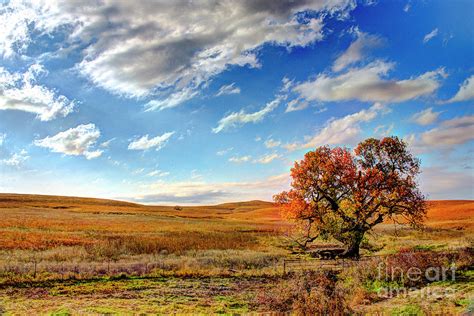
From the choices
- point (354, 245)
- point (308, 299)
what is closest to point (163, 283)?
point (308, 299)

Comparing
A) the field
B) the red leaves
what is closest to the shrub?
the field

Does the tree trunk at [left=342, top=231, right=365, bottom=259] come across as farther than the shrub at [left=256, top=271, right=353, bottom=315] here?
Yes

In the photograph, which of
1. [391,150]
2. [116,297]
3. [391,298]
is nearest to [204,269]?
[116,297]

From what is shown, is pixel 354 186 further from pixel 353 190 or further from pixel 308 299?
pixel 308 299

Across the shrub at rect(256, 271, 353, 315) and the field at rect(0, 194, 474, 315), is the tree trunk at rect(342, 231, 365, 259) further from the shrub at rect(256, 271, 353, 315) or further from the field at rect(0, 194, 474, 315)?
the shrub at rect(256, 271, 353, 315)

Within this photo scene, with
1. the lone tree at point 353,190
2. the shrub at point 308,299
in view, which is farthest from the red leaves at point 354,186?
the shrub at point 308,299

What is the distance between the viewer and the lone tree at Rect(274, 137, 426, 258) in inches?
1344

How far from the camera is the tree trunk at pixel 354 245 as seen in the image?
34.7 m

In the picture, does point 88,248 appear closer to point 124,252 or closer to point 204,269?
point 124,252

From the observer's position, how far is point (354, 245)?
34.9 m

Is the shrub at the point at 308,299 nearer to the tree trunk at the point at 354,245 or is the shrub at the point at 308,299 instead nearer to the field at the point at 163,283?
the field at the point at 163,283

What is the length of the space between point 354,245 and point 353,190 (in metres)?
4.89

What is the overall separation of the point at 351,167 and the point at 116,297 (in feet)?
74.3

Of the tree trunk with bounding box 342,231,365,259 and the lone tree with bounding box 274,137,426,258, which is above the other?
the lone tree with bounding box 274,137,426,258
